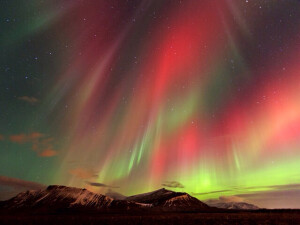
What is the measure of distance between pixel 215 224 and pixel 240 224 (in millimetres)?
9860

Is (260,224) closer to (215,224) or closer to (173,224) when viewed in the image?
(215,224)

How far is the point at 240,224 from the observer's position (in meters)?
106

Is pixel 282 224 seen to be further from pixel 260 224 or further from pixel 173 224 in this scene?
pixel 173 224

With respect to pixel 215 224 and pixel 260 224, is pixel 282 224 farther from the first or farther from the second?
pixel 215 224

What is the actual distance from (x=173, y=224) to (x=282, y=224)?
145 ft

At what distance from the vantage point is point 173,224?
350 ft

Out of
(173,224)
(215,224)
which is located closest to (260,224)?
(215,224)

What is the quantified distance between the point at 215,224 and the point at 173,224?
57.5 ft

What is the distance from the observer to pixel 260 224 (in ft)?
345

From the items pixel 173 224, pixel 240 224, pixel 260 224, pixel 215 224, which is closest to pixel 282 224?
pixel 260 224

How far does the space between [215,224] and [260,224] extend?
17.7 meters

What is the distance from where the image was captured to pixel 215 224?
4250 inches

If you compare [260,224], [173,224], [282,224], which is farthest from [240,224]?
[173,224]

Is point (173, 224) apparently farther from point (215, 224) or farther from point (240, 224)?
point (240, 224)
